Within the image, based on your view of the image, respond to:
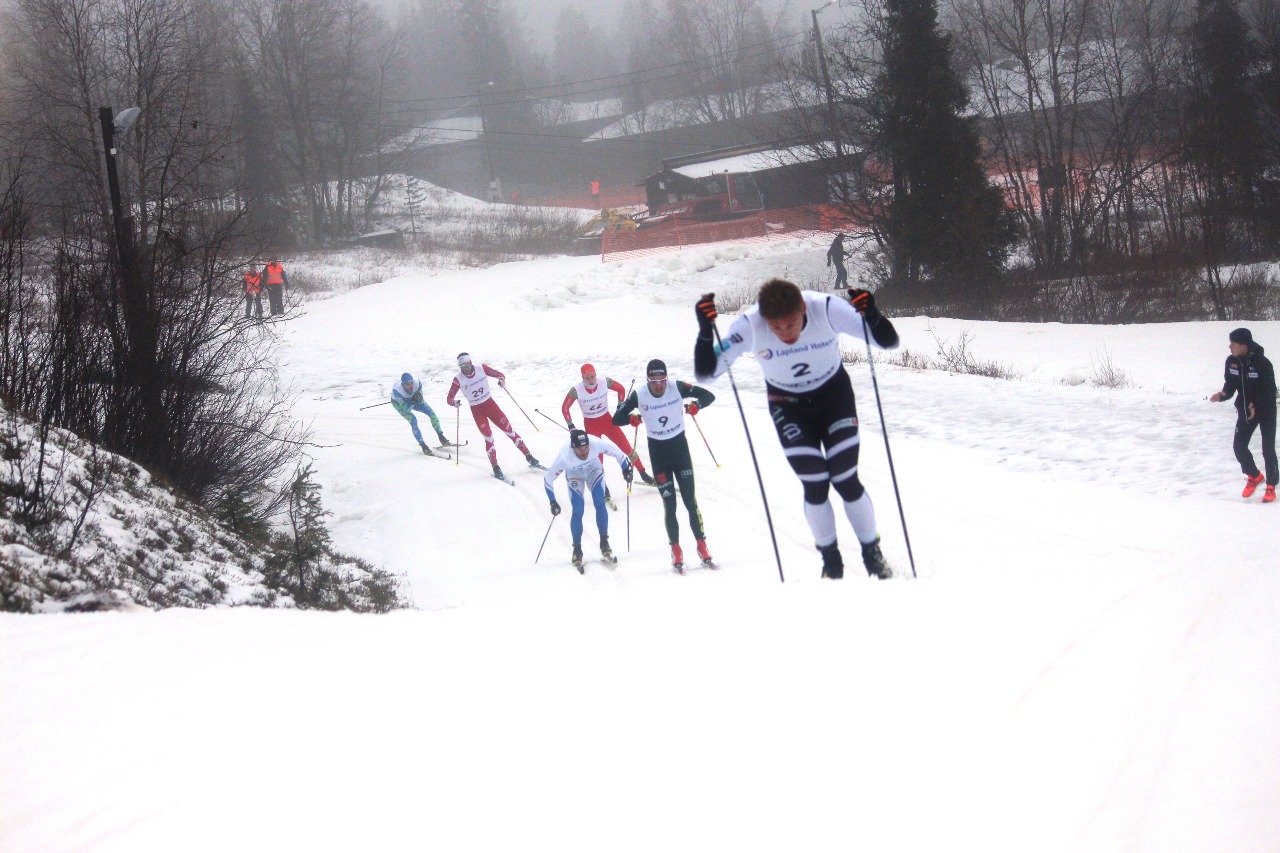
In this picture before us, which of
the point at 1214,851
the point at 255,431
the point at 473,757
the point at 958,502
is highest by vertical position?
the point at 255,431

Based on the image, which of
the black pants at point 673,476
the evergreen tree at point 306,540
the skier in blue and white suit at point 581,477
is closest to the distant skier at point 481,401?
the evergreen tree at point 306,540

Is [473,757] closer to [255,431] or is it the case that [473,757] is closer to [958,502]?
[958,502]

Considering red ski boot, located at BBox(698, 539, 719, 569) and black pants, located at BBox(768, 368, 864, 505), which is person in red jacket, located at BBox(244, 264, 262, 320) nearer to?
red ski boot, located at BBox(698, 539, 719, 569)

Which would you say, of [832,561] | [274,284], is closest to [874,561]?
[832,561]

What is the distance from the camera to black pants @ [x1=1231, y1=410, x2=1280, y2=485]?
10.1 metres

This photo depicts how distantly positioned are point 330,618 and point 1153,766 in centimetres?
510

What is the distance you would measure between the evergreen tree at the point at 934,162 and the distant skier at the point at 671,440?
19008 mm

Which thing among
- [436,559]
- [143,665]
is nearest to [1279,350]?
[436,559]

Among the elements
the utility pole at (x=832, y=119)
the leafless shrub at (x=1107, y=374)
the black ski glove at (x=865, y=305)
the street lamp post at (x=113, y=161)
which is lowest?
the leafless shrub at (x=1107, y=374)

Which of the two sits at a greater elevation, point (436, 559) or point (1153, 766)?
point (1153, 766)

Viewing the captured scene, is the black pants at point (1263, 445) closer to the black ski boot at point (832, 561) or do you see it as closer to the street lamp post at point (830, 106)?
the black ski boot at point (832, 561)

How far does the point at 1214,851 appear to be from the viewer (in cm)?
268

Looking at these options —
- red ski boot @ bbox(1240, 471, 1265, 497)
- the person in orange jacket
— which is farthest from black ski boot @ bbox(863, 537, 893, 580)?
the person in orange jacket

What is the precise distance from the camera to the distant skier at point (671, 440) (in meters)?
10.2
